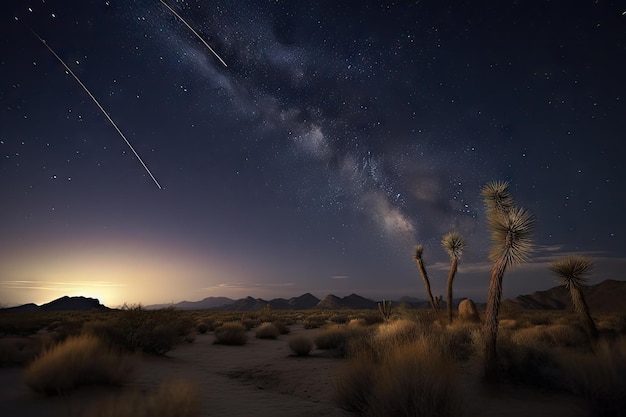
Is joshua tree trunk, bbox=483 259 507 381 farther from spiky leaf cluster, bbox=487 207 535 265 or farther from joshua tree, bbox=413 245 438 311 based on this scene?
joshua tree, bbox=413 245 438 311

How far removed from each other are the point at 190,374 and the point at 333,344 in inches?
280

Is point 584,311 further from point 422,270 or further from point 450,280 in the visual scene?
point 422,270

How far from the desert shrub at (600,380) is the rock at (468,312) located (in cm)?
1654

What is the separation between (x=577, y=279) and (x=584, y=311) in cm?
115

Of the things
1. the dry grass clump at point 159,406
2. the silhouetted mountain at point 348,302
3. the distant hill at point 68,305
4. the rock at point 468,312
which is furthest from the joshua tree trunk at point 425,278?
the distant hill at point 68,305

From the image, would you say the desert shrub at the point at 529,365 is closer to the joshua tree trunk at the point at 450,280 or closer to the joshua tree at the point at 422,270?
the joshua tree trunk at the point at 450,280

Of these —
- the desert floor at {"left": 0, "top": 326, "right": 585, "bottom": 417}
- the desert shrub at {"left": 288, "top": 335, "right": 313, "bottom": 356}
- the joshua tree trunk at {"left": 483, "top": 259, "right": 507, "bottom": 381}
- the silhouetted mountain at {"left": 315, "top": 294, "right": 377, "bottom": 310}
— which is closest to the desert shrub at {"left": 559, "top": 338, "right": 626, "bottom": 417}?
the desert floor at {"left": 0, "top": 326, "right": 585, "bottom": 417}

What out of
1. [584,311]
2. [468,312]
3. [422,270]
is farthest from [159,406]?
[468,312]

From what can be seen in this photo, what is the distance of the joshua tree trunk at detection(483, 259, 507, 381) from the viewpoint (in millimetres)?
8898

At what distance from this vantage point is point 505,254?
9.26 meters

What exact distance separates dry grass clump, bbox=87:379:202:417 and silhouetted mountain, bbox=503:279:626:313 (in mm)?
64712

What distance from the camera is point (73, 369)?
295 inches

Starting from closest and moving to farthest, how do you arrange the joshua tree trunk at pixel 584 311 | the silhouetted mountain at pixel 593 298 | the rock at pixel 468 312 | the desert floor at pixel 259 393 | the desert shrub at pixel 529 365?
the desert floor at pixel 259 393, the desert shrub at pixel 529 365, the joshua tree trunk at pixel 584 311, the rock at pixel 468 312, the silhouetted mountain at pixel 593 298

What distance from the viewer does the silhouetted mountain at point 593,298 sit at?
243 feet
